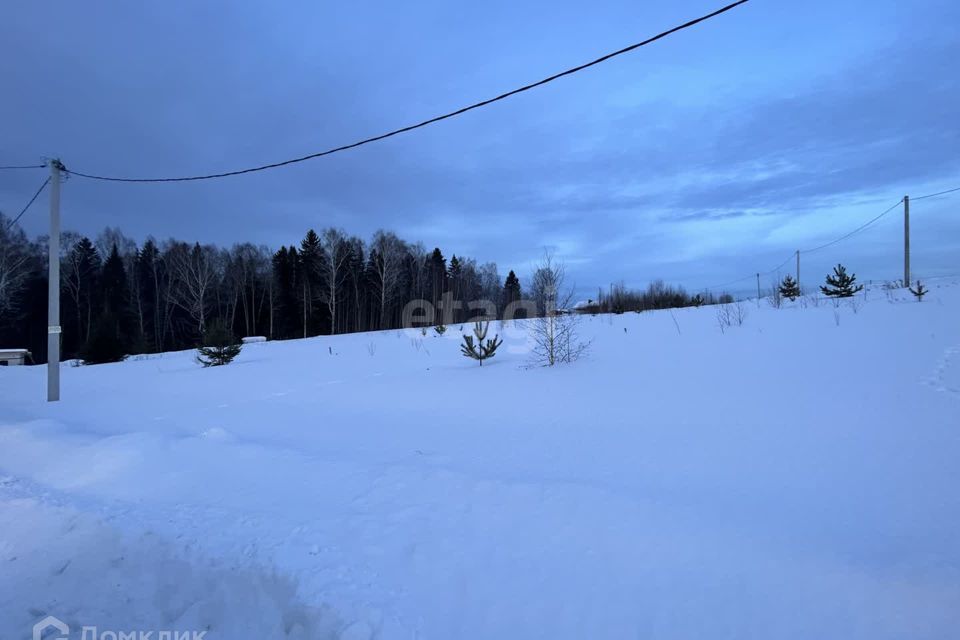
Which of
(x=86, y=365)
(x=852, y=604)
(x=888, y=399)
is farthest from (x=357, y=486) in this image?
(x=86, y=365)

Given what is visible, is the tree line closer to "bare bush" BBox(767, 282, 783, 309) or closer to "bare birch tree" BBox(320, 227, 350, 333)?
"bare birch tree" BBox(320, 227, 350, 333)

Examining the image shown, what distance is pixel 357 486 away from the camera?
405 cm

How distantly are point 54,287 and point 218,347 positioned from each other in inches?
259

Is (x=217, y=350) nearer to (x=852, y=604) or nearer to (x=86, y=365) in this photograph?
(x=86, y=365)

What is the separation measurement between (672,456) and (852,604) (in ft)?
6.79

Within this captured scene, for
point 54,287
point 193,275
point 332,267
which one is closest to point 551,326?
point 54,287

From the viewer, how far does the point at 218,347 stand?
1579cm

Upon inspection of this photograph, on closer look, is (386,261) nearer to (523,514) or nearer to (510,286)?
(510,286)

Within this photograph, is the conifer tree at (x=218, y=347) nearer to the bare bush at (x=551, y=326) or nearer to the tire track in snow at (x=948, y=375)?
the bare bush at (x=551, y=326)

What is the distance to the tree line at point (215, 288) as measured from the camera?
40.4 metres

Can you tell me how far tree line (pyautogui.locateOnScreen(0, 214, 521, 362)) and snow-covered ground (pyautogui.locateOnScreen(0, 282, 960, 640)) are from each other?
32929 mm

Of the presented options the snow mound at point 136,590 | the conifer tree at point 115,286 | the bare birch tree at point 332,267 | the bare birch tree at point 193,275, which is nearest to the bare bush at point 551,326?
the snow mound at point 136,590

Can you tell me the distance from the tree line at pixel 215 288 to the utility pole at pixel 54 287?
26.9 metres

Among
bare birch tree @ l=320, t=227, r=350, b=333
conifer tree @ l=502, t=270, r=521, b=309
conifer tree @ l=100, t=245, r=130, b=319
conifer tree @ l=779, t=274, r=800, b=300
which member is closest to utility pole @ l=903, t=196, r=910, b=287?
conifer tree @ l=779, t=274, r=800, b=300
